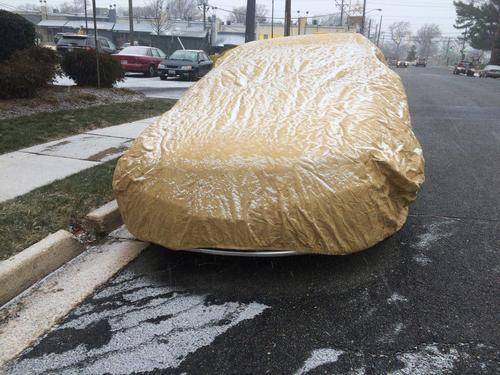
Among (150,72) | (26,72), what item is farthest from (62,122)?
(150,72)

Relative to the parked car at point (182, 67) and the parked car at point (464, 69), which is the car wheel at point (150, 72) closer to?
the parked car at point (182, 67)

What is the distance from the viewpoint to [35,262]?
3.14m

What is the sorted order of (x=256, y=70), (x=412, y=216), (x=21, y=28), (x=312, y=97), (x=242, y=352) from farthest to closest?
(x=21, y=28)
(x=256, y=70)
(x=412, y=216)
(x=312, y=97)
(x=242, y=352)

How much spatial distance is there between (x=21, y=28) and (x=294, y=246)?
943 centimetres

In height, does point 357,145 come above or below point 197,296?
above

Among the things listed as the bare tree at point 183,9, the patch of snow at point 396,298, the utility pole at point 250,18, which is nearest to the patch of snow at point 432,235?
the patch of snow at point 396,298

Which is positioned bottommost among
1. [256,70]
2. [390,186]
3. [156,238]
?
[156,238]

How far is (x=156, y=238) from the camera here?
3082mm

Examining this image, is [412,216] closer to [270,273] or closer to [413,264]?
[413,264]

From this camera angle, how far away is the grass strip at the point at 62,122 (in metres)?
6.35

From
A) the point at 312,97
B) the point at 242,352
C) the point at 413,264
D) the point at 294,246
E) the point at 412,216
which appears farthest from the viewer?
the point at 412,216

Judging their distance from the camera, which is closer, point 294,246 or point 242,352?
point 242,352

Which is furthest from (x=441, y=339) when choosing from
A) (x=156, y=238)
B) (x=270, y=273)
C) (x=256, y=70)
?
(x=256, y=70)

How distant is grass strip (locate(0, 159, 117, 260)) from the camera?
3.40m
